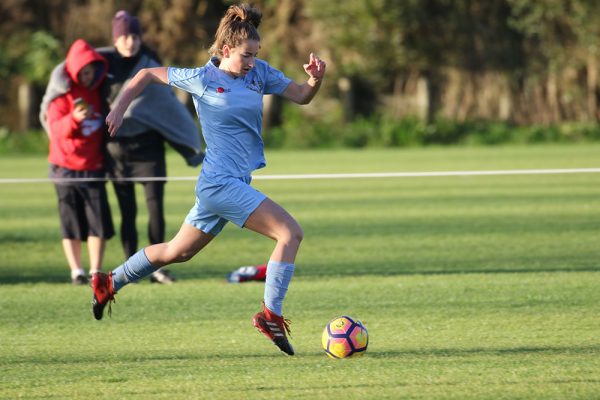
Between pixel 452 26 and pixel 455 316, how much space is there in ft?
110

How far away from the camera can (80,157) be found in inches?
423

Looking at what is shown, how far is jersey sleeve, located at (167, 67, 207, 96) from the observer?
24.1 feet

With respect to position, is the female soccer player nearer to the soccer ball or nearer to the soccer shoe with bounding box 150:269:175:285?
the soccer ball

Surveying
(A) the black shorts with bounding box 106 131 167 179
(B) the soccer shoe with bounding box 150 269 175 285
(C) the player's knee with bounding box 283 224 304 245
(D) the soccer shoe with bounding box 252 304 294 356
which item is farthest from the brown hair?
(B) the soccer shoe with bounding box 150 269 175 285

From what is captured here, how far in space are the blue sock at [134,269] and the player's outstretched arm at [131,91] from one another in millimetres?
938

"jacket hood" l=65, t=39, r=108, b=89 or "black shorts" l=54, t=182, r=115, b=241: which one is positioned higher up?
"jacket hood" l=65, t=39, r=108, b=89

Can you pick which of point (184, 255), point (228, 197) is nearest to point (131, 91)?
point (228, 197)

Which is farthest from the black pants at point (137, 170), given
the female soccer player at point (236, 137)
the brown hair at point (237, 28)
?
the brown hair at point (237, 28)

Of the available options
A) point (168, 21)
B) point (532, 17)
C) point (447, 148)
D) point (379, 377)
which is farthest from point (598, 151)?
point (379, 377)

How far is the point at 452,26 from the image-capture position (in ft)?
134

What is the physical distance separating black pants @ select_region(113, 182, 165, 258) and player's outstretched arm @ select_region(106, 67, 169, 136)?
134 inches

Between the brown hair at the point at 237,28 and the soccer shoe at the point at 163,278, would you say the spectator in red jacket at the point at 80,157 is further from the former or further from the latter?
the brown hair at the point at 237,28

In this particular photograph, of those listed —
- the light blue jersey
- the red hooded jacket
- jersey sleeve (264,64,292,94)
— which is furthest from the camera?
the red hooded jacket

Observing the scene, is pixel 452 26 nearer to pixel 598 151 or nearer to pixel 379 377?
pixel 598 151
